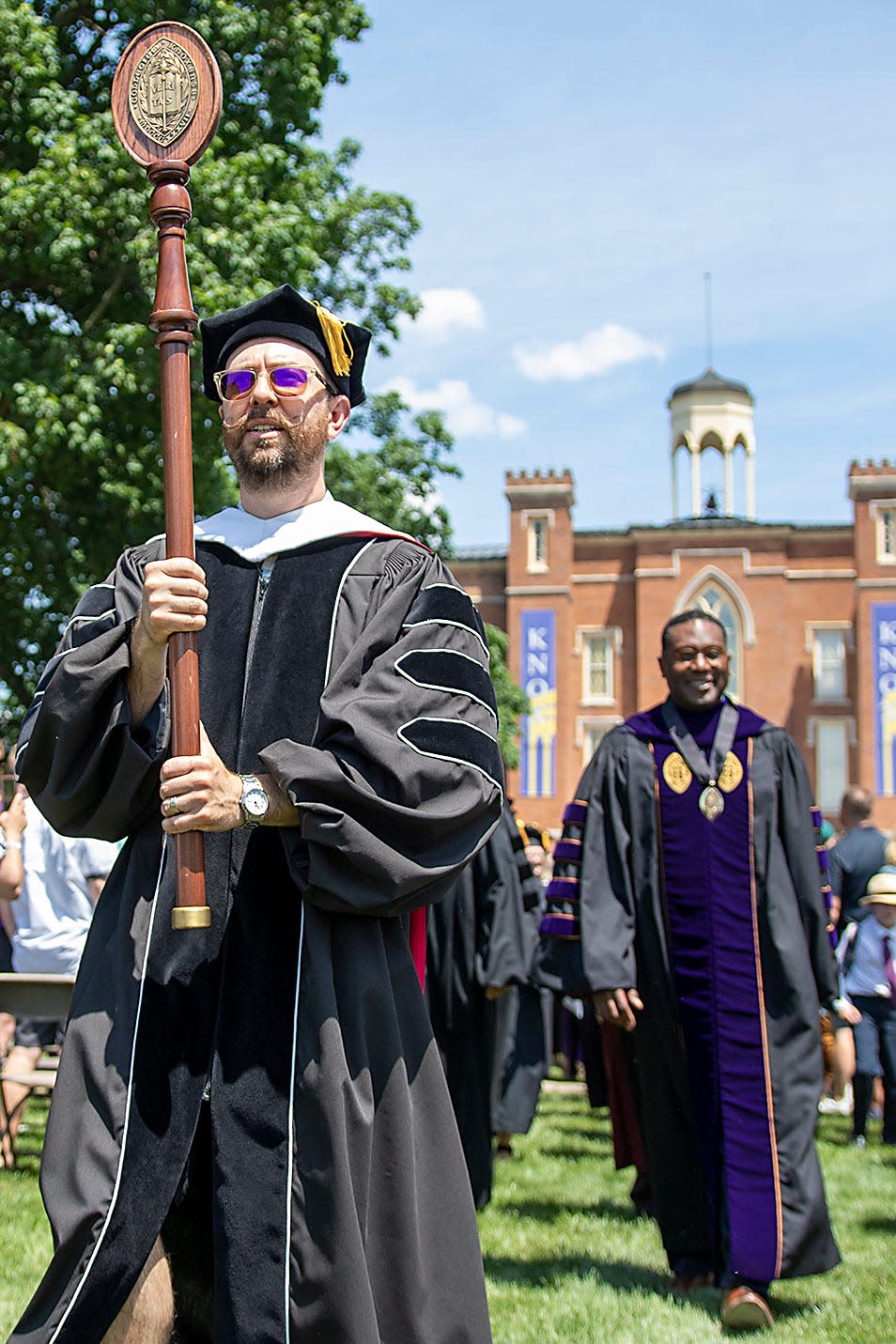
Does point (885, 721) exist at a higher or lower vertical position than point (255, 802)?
higher

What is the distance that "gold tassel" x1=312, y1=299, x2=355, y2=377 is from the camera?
128 inches

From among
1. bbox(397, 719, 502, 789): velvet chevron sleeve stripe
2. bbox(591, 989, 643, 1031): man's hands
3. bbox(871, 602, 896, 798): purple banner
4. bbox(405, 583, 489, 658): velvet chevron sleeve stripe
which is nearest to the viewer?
bbox(397, 719, 502, 789): velvet chevron sleeve stripe

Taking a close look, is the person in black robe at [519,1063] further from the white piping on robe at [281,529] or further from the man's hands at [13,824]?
the white piping on robe at [281,529]

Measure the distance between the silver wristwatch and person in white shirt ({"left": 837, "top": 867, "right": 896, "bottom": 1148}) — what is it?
7.47 m

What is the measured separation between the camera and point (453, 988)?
24.0 feet

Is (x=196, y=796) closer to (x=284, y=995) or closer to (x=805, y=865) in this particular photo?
(x=284, y=995)

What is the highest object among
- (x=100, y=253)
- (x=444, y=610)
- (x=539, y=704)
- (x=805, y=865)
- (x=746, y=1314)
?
(x=100, y=253)

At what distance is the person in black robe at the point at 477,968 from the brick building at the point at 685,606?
1328 inches

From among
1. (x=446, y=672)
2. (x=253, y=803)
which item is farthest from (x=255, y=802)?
(x=446, y=672)

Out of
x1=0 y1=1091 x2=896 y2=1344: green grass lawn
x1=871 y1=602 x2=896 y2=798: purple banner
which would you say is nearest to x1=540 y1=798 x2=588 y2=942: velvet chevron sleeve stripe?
x1=0 y1=1091 x2=896 y2=1344: green grass lawn

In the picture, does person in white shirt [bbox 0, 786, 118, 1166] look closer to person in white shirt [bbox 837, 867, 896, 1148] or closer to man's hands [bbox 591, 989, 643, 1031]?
man's hands [bbox 591, 989, 643, 1031]

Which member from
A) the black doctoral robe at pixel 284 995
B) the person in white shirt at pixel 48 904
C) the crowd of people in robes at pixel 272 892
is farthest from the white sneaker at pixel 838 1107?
the black doctoral robe at pixel 284 995

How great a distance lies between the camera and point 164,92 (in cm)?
297

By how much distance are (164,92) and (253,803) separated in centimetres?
138
